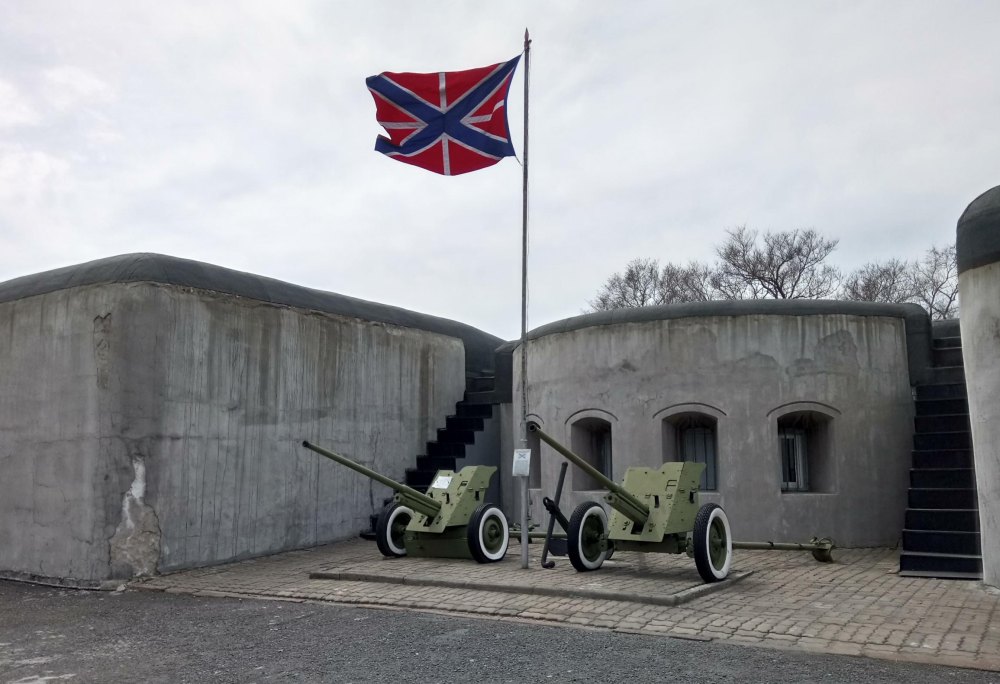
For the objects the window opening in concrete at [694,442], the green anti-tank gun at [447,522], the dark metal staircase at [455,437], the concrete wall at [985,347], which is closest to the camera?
the concrete wall at [985,347]

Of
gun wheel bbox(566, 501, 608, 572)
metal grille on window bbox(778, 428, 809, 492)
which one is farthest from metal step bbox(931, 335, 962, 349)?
gun wheel bbox(566, 501, 608, 572)

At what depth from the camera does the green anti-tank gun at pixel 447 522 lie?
10180 millimetres

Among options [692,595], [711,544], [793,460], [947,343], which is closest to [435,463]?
[793,460]

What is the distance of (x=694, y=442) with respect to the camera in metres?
12.3

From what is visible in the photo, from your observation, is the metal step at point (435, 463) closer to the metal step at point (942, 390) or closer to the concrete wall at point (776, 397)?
the concrete wall at point (776, 397)

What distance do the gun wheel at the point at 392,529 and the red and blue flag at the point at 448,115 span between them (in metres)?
4.24

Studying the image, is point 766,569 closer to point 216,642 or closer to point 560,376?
point 560,376

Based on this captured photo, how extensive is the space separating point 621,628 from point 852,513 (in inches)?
227

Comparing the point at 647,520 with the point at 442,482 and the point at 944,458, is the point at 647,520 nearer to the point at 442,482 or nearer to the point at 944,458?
the point at 442,482

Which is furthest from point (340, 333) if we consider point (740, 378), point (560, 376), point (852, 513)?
point (852, 513)

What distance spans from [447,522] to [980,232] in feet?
21.1

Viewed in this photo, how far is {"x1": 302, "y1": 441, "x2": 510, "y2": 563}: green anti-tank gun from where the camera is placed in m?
10.2

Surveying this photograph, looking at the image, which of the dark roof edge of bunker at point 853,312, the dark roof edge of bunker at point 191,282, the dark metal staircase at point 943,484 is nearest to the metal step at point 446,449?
the dark roof edge of bunker at point 191,282

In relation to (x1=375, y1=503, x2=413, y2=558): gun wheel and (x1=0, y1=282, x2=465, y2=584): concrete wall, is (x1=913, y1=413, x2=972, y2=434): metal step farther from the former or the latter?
(x1=0, y1=282, x2=465, y2=584): concrete wall
